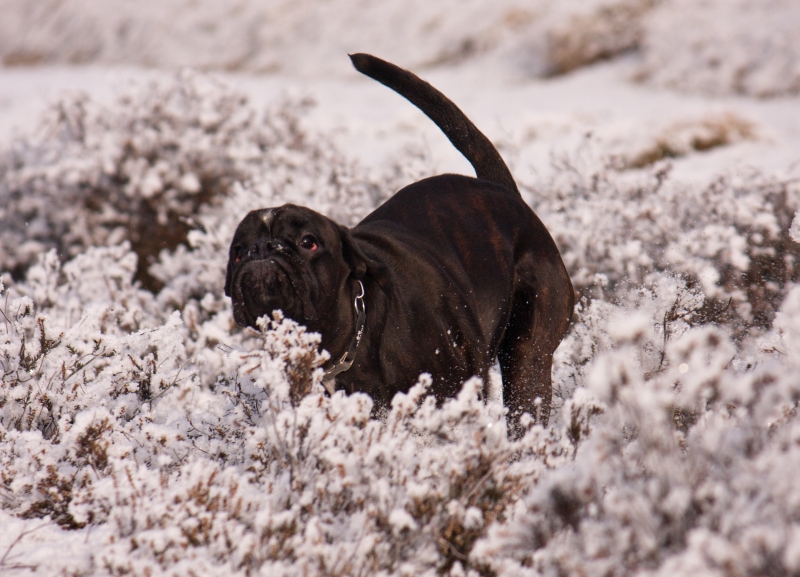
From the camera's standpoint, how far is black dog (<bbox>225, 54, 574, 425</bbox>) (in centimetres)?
325

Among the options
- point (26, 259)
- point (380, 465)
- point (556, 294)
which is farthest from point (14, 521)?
point (26, 259)

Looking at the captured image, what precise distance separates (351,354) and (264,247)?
1.88 ft

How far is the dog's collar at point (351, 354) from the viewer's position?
3254 mm

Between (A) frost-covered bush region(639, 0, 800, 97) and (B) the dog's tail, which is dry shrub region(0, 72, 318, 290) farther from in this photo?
(A) frost-covered bush region(639, 0, 800, 97)

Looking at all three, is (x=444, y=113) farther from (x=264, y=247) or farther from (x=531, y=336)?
(x=264, y=247)

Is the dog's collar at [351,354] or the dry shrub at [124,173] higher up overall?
the dry shrub at [124,173]

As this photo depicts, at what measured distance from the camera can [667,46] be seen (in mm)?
16312

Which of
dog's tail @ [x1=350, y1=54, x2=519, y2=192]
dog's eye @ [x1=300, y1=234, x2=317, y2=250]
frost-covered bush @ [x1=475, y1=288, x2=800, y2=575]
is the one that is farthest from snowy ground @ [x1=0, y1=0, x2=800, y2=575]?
dog's tail @ [x1=350, y1=54, x2=519, y2=192]

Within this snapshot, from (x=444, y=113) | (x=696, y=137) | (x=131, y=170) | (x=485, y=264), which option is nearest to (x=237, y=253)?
(x=485, y=264)

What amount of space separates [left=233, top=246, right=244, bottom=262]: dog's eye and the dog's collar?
542 millimetres

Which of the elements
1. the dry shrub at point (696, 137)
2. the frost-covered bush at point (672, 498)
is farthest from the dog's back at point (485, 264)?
the dry shrub at point (696, 137)

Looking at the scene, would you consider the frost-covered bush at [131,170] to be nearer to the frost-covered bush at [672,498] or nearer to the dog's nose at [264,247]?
the dog's nose at [264,247]

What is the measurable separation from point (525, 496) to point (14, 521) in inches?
68.5

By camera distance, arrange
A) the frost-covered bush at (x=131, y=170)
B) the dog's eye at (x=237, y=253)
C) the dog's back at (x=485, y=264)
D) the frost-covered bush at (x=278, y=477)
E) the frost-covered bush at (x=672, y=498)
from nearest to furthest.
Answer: the frost-covered bush at (x=672, y=498) → the frost-covered bush at (x=278, y=477) → the dog's eye at (x=237, y=253) → the dog's back at (x=485, y=264) → the frost-covered bush at (x=131, y=170)
